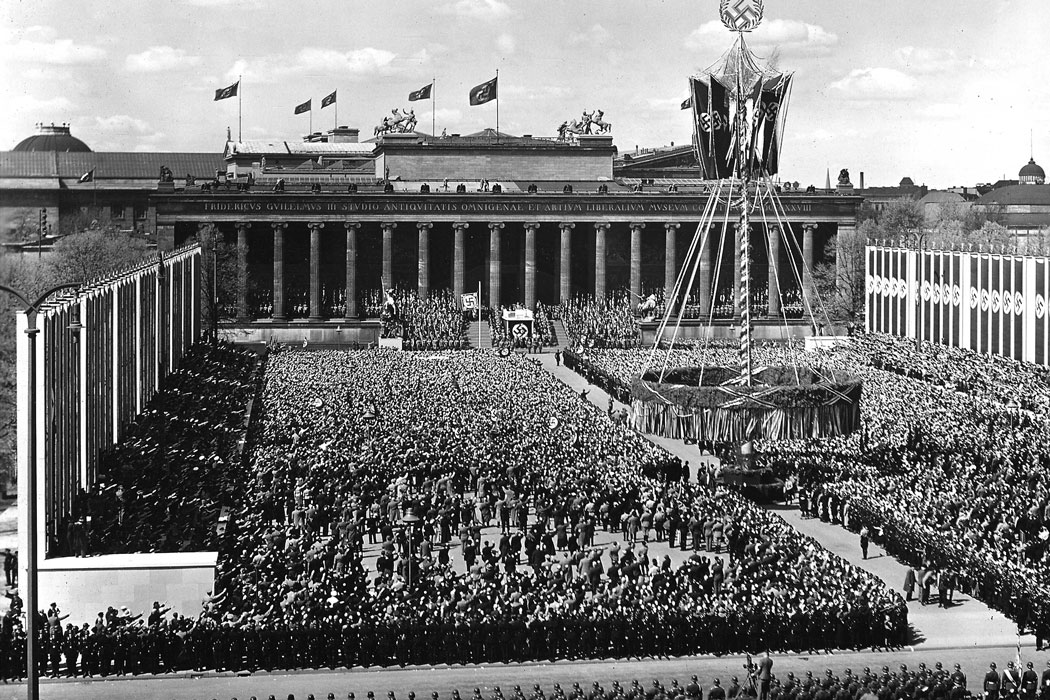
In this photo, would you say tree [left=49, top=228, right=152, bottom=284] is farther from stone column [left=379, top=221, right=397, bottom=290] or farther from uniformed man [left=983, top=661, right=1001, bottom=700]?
uniformed man [left=983, top=661, right=1001, bottom=700]

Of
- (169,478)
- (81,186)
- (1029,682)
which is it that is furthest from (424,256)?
(1029,682)

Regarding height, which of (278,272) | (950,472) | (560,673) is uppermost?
(278,272)

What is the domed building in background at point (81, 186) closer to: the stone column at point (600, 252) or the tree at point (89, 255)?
the tree at point (89, 255)

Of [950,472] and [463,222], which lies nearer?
[950,472]

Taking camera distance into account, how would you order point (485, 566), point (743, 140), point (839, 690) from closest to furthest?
point (839, 690), point (485, 566), point (743, 140)

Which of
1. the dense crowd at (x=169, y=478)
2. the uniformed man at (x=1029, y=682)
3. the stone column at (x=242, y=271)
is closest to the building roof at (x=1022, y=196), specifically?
the stone column at (x=242, y=271)

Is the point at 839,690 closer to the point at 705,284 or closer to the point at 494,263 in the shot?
the point at 494,263

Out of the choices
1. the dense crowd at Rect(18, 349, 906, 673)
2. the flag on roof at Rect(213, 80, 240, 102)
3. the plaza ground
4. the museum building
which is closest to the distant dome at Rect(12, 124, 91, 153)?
the museum building

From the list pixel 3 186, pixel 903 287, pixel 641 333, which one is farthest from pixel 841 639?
pixel 3 186
